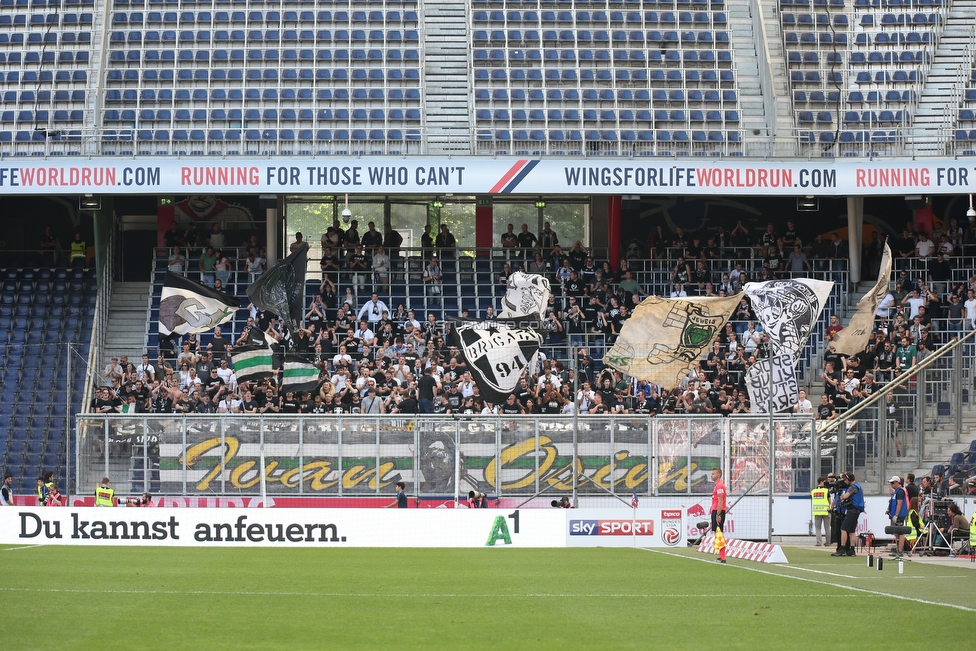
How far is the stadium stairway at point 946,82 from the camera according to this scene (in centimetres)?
3438

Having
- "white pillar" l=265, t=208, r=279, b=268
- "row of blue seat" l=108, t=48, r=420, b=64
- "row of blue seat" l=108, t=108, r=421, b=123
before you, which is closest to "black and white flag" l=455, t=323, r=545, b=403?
"white pillar" l=265, t=208, r=279, b=268

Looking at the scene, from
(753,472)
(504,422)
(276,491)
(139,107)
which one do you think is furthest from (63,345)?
(753,472)

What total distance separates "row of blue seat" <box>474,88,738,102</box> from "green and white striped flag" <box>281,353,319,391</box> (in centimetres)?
973

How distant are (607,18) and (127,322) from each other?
50.2 feet

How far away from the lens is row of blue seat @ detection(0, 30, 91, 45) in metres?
35.8

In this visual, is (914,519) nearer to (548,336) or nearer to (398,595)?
(548,336)

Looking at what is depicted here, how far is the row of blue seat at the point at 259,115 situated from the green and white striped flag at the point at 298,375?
8.03 m

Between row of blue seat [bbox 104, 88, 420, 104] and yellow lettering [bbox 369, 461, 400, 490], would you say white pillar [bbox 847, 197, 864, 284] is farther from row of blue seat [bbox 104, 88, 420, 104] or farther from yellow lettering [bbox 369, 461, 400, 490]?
yellow lettering [bbox 369, 461, 400, 490]

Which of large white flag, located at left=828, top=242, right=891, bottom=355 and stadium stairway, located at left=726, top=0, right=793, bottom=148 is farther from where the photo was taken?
stadium stairway, located at left=726, top=0, right=793, bottom=148

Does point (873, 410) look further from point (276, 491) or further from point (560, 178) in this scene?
point (276, 491)

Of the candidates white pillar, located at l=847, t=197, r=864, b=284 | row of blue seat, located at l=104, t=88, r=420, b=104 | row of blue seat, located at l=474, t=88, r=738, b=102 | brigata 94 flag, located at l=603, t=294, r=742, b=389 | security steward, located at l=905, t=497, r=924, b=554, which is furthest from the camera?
row of blue seat, located at l=474, t=88, r=738, b=102

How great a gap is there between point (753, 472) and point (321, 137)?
46.1 ft

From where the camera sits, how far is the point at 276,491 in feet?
91.1

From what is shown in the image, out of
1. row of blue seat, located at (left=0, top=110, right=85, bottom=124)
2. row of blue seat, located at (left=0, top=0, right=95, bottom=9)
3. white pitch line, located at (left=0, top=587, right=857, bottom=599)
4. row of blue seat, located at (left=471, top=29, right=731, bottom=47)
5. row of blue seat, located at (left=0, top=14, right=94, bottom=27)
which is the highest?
row of blue seat, located at (left=0, top=0, right=95, bottom=9)
